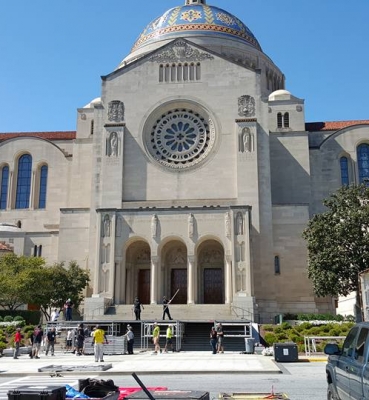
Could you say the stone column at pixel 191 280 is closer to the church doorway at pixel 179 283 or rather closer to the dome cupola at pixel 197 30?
the church doorway at pixel 179 283

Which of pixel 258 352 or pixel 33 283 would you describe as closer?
pixel 258 352

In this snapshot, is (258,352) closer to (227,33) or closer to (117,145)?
(117,145)

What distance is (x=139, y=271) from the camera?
38281 mm

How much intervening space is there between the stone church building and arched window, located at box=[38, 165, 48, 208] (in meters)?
0.09

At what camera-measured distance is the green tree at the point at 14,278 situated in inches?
1296

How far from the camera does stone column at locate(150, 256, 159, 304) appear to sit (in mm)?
34094

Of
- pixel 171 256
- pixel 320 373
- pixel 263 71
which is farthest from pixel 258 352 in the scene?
pixel 263 71

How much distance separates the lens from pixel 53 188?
44.7 meters

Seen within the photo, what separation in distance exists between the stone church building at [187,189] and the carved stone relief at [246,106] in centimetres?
15

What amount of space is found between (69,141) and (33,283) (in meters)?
18.1

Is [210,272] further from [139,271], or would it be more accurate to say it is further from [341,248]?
[341,248]

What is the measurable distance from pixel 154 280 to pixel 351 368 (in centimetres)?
2736

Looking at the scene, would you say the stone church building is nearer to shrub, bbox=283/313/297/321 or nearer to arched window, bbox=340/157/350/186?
arched window, bbox=340/157/350/186

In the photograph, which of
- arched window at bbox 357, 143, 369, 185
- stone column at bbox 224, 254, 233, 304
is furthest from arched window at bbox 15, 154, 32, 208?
arched window at bbox 357, 143, 369, 185
